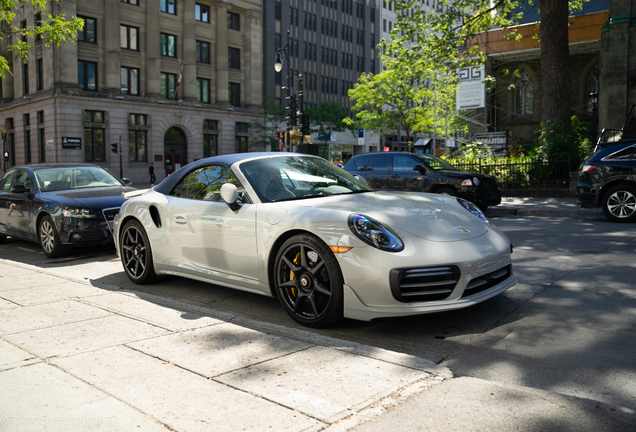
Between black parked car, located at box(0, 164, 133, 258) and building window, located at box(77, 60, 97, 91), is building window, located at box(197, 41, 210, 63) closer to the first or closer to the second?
building window, located at box(77, 60, 97, 91)

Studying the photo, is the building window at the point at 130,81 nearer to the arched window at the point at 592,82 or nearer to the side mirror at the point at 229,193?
the arched window at the point at 592,82

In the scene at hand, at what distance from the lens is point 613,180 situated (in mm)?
10953

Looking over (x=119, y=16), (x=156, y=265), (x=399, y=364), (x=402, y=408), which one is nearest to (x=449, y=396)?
(x=402, y=408)

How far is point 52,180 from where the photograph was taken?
31.6 ft

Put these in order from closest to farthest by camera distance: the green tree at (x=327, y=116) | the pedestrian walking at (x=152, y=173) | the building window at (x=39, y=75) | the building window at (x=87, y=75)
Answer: the building window at (x=87, y=75) → the pedestrian walking at (x=152, y=173) → the building window at (x=39, y=75) → the green tree at (x=327, y=116)

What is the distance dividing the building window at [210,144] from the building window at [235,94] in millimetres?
4556

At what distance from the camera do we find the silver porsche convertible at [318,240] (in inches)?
157

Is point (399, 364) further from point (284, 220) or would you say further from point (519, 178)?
point (519, 178)

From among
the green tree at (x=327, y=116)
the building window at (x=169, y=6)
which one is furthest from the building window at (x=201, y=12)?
the green tree at (x=327, y=116)

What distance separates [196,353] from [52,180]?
7344 millimetres

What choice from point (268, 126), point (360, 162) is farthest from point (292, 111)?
point (268, 126)

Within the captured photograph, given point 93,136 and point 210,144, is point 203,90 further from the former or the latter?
point 93,136

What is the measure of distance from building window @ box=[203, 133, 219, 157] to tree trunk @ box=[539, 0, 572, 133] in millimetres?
36340

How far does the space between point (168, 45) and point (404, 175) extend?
38758mm
